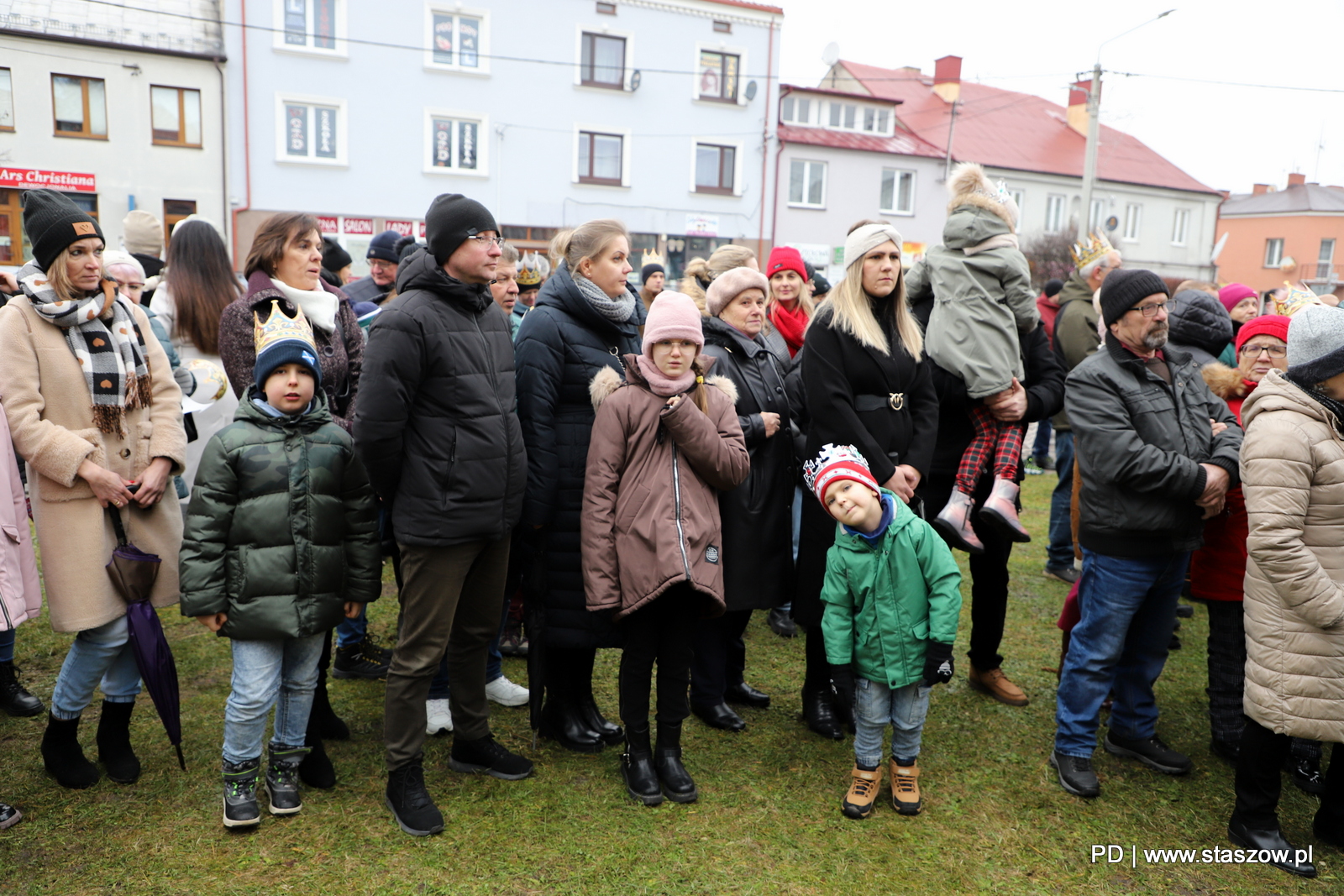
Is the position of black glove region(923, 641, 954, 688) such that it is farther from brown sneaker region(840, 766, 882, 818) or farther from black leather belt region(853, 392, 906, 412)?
black leather belt region(853, 392, 906, 412)

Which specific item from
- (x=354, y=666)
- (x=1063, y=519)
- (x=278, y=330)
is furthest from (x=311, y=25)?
(x=278, y=330)

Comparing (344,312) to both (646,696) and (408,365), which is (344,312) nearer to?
(408,365)

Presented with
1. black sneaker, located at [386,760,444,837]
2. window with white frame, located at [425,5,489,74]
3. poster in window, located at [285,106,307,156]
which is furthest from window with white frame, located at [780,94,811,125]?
black sneaker, located at [386,760,444,837]

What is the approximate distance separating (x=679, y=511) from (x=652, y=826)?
3.91 ft

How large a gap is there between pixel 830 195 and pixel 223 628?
1150 inches

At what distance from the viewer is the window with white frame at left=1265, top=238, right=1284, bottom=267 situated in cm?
4772

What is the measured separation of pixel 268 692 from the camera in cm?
333

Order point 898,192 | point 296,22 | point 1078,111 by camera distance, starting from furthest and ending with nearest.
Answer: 1. point 1078,111
2. point 898,192
3. point 296,22

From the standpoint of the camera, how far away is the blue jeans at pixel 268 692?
3289 millimetres

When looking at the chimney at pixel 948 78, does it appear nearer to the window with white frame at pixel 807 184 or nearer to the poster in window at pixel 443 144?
the window with white frame at pixel 807 184

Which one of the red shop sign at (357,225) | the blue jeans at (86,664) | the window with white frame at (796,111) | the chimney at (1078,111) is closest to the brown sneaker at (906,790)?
the blue jeans at (86,664)

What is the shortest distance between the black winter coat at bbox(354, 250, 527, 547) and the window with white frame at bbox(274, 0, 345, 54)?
23.3 meters

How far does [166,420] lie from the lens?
12.3ft

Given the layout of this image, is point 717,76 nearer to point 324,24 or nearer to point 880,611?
point 324,24
